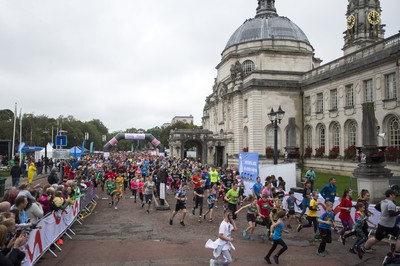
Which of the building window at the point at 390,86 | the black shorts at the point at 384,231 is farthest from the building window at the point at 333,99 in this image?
the black shorts at the point at 384,231

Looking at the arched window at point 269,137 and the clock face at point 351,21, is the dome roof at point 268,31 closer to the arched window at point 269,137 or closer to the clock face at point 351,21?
the clock face at point 351,21

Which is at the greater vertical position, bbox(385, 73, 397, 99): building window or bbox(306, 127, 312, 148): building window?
bbox(385, 73, 397, 99): building window

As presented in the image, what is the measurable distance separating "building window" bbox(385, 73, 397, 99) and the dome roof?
22.5 metres

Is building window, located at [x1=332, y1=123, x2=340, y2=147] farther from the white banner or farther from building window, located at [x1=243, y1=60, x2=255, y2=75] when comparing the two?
the white banner

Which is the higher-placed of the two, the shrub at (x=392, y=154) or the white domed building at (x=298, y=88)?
the white domed building at (x=298, y=88)

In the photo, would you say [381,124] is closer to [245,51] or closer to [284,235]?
[284,235]

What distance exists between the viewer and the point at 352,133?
2947cm

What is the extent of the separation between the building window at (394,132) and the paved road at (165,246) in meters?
17.0

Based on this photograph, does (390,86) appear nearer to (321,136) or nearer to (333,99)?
(333,99)

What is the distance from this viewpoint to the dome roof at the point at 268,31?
154ft

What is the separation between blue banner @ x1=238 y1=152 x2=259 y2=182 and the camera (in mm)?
18078

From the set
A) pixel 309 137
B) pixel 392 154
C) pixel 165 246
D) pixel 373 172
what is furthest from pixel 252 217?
pixel 309 137

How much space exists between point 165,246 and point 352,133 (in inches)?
992

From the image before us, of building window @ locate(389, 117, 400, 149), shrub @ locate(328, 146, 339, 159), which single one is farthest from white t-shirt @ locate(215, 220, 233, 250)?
shrub @ locate(328, 146, 339, 159)
